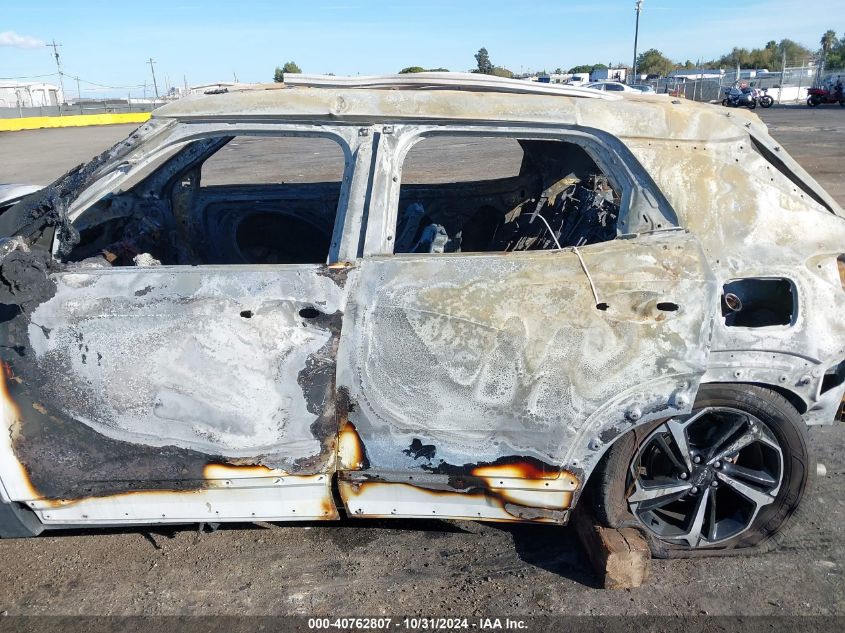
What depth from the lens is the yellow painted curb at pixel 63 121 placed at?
2902cm

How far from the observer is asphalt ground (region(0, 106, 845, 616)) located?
2.53 metres

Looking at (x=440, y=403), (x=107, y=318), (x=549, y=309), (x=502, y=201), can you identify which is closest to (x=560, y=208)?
(x=502, y=201)

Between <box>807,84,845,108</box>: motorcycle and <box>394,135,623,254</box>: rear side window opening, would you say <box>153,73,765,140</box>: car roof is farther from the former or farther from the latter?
<box>807,84,845,108</box>: motorcycle

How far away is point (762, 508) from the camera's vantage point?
9.12 ft

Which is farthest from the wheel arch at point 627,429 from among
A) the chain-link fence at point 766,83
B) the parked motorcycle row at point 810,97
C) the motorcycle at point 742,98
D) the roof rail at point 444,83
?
the chain-link fence at point 766,83

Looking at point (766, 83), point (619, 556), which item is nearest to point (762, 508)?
point (619, 556)

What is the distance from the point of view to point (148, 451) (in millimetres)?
2396

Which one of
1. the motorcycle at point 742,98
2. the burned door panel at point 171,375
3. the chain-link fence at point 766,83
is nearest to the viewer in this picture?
the burned door panel at point 171,375

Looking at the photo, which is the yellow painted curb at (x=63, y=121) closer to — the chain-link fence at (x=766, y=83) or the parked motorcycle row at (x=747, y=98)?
the parked motorcycle row at (x=747, y=98)

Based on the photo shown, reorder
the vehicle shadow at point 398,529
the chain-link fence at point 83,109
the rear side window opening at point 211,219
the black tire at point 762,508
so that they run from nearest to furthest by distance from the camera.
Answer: the black tire at point 762,508
the vehicle shadow at point 398,529
the rear side window opening at point 211,219
the chain-link fence at point 83,109

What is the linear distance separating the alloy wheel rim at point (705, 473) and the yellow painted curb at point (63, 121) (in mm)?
28900

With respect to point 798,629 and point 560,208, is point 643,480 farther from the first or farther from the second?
point 560,208

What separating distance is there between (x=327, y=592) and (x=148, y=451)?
2.82 feet

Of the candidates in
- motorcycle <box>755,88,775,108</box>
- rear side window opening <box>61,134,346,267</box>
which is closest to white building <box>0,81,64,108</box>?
motorcycle <box>755,88,775,108</box>
